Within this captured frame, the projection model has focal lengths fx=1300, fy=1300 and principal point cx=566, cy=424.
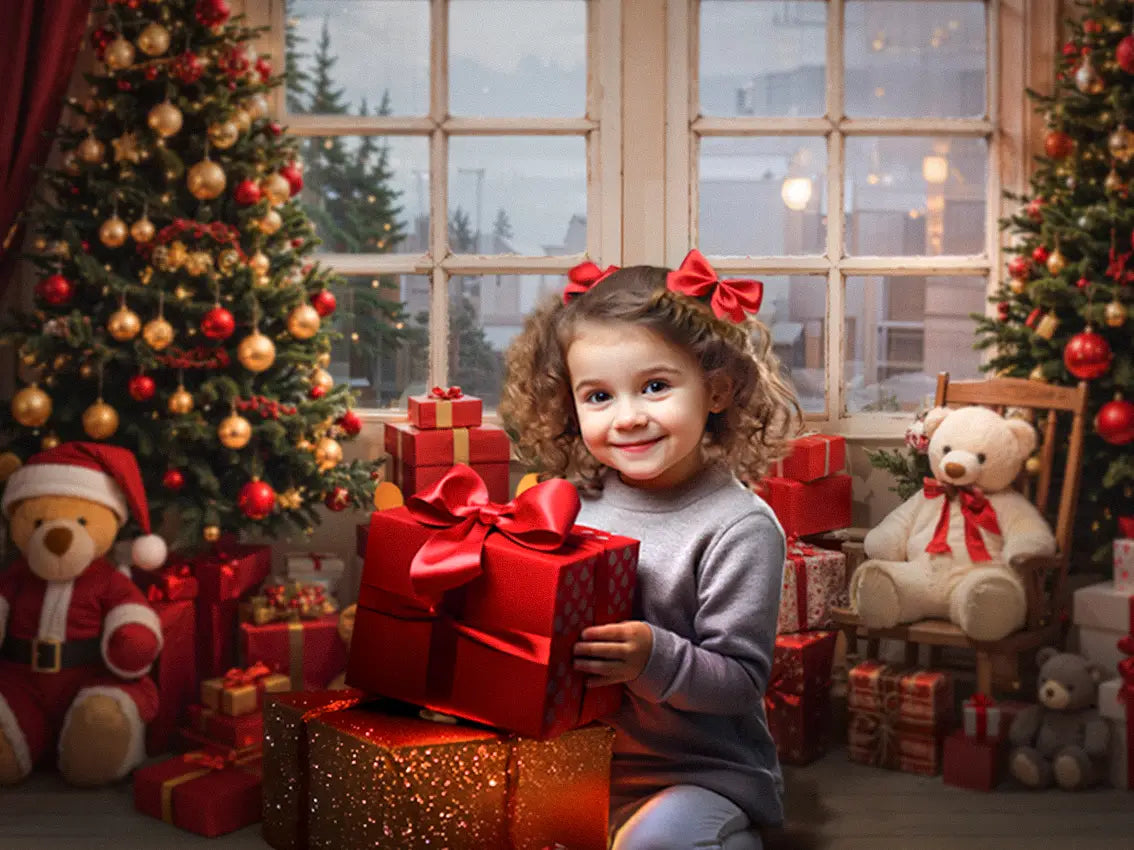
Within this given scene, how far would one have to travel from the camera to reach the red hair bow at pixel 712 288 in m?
1.68

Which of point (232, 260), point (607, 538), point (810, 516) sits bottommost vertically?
point (810, 516)

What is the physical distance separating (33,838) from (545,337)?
Answer: 1.58 metres

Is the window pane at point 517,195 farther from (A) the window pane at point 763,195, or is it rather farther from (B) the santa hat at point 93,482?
(B) the santa hat at point 93,482

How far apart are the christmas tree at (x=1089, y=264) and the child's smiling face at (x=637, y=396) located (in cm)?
182

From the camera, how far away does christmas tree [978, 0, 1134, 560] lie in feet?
10.3

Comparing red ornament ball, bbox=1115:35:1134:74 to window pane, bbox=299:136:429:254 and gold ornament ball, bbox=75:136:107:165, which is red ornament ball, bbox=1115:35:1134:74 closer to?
window pane, bbox=299:136:429:254

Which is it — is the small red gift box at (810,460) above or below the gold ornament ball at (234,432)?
below

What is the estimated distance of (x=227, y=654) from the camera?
10.5ft

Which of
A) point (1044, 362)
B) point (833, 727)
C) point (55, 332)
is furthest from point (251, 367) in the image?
point (1044, 362)

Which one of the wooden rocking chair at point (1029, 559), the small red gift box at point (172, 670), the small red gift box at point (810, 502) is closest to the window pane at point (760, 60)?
the wooden rocking chair at point (1029, 559)

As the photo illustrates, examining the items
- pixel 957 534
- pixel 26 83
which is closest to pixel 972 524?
pixel 957 534

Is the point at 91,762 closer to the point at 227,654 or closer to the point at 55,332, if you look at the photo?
the point at 227,654

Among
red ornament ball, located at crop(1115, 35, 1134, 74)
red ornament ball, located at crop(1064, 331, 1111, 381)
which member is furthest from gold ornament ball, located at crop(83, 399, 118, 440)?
red ornament ball, located at crop(1115, 35, 1134, 74)

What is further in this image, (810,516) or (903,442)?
(903,442)
